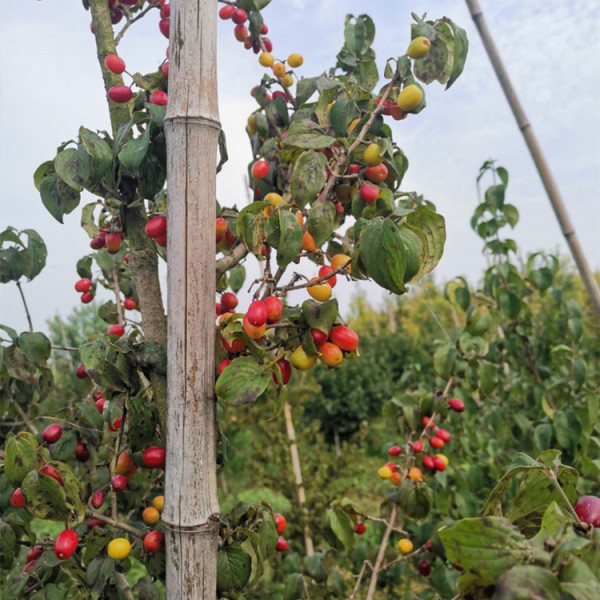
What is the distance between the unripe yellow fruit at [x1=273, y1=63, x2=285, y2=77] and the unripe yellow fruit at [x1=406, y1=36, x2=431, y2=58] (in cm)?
36

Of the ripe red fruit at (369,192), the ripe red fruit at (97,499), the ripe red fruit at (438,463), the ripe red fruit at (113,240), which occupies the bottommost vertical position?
the ripe red fruit at (97,499)

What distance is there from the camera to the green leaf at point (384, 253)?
782mm

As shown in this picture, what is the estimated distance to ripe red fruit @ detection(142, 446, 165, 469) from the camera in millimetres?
987

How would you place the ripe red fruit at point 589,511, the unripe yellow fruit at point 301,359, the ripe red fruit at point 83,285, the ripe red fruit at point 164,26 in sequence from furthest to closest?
1. the ripe red fruit at point 83,285
2. the ripe red fruit at point 164,26
3. the unripe yellow fruit at point 301,359
4. the ripe red fruit at point 589,511

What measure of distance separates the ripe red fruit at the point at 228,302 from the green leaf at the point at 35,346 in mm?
434

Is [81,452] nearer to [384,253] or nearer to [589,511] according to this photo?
[384,253]

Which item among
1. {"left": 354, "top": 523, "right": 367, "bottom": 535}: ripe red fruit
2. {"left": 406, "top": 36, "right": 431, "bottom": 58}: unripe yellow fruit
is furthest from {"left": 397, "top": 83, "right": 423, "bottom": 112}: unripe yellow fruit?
{"left": 354, "top": 523, "right": 367, "bottom": 535}: ripe red fruit

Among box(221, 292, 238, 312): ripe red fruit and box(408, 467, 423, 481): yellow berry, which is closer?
box(221, 292, 238, 312): ripe red fruit

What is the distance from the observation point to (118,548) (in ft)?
3.27

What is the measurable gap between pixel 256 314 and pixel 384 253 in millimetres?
198

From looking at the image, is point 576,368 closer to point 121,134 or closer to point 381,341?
point 121,134

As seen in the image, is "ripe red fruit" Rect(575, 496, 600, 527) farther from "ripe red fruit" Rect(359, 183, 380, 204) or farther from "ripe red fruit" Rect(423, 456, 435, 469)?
"ripe red fruit" Rect(423, 456, 435, 469)

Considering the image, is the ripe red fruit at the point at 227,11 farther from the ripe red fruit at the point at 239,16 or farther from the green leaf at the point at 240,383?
the green leaf at the point at 240,383

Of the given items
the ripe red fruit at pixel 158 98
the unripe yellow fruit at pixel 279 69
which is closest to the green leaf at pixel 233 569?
the ripe red fruit at pixel 158 98
